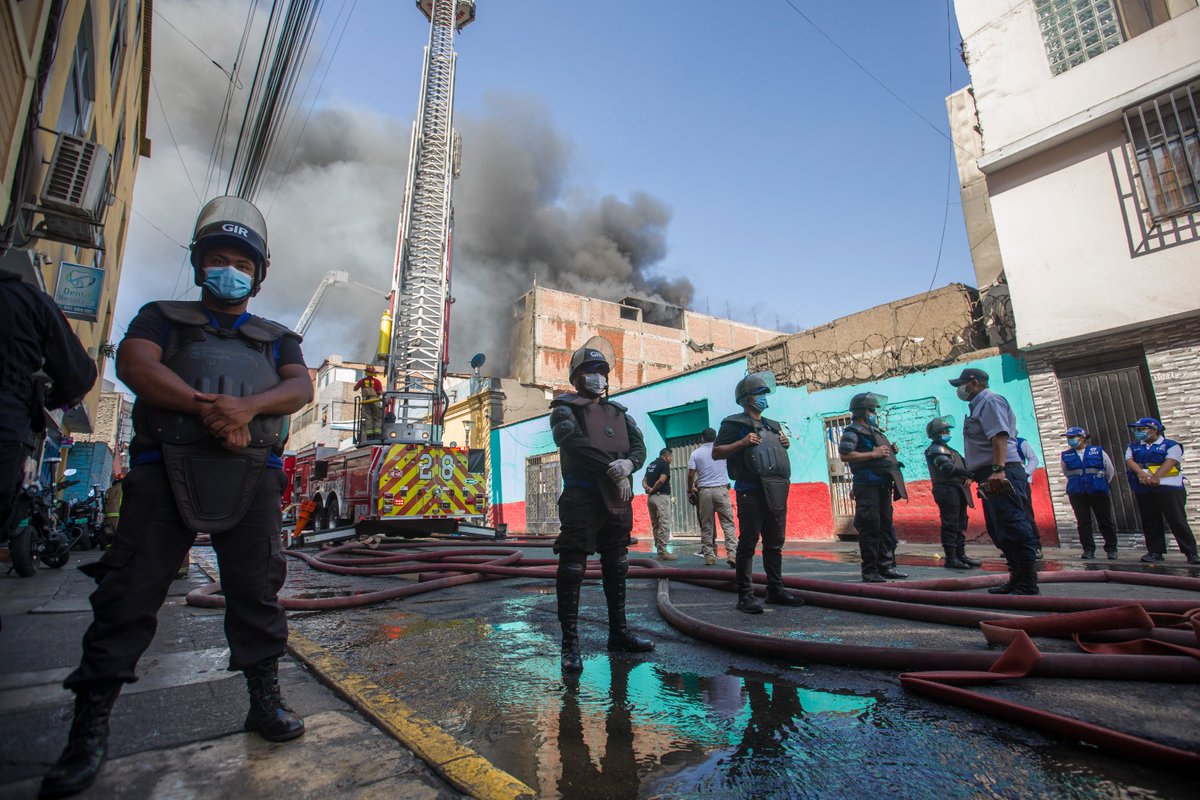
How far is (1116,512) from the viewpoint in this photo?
28.6 feet

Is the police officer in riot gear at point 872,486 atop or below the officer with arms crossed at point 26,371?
below

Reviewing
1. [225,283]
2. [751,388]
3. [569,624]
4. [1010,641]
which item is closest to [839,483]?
[751,388]

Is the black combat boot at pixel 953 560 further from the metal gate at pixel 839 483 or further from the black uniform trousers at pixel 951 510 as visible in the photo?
the metal gate at pixel 839 483

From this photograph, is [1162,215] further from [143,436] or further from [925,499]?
[143,436]

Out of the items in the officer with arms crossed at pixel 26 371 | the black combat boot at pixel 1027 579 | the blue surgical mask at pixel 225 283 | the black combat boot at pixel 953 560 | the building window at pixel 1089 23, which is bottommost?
the black combat boot at pixel 953 560

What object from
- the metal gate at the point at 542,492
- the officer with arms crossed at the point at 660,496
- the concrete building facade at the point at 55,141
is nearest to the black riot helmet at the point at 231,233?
the concrete building facade at the point at 55,141

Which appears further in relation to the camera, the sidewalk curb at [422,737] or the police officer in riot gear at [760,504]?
the police officer in riot gear at [760,504]

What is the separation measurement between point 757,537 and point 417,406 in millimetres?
10408

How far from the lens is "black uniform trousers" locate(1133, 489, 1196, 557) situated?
6.17 meters

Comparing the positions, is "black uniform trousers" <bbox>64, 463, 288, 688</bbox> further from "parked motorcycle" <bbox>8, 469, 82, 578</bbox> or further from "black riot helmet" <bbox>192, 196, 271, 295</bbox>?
"parked motorcycle" <bbox>8, 469, 82, 578</bbox>

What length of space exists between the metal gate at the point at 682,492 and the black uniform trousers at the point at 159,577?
13295 millimetres

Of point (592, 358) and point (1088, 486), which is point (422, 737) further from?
point (1088, 486)

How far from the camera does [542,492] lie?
19.1 metres

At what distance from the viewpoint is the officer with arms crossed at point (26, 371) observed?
1.80 m
